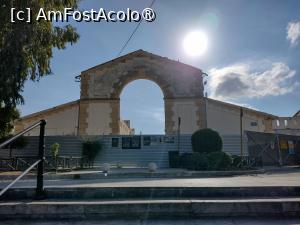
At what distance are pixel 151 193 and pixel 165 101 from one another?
783 inches

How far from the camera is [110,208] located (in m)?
3.30

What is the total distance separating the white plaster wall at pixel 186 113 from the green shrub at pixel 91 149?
7558 millimetres

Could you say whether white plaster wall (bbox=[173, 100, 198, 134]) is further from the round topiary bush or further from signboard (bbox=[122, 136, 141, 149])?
the round topiary bush

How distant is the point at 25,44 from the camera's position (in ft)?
34.0

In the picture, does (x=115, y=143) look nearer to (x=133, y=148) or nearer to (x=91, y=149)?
(x=133, y=148)

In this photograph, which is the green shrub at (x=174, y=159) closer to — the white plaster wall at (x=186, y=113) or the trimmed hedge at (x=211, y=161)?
the trimmed hedge at (x=211, y=161)

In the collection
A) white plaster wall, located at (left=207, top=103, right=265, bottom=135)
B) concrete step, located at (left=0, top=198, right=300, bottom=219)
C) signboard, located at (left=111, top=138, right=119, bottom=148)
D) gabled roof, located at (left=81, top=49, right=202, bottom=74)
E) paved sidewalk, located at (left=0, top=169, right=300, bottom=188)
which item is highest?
gabled roof, located at (left=81, top=49, right=202, bottom=74)

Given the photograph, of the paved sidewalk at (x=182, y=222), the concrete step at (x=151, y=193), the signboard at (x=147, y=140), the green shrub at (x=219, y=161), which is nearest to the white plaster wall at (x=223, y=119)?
the signboard at (x=147, y=140)

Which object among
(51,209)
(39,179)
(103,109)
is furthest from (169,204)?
(103,109)

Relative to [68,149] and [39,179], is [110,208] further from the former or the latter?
[68,149]

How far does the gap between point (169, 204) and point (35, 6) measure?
9.09 meters

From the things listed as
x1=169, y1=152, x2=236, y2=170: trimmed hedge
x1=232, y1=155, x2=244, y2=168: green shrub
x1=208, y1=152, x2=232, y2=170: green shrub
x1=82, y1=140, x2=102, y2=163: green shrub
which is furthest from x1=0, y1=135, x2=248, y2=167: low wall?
x1=208, y1=152, x2=232, y2=170: green shrub

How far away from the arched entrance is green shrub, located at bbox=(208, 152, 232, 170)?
953cm

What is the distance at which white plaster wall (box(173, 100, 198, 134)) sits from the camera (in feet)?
76.3
